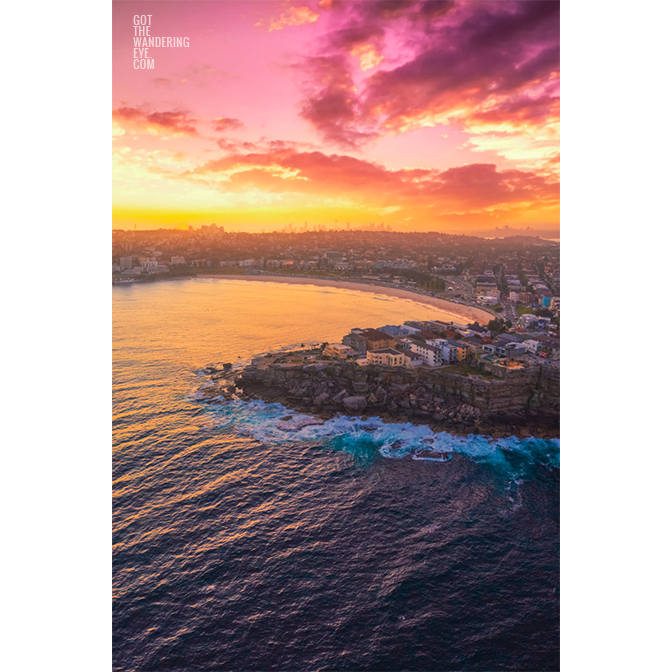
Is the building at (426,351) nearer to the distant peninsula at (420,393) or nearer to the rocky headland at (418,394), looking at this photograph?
the distant peninsula at (420,393)

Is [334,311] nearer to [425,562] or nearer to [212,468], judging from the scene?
[212,468]

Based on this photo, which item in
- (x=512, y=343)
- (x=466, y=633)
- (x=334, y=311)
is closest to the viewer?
(x=466, y=633)

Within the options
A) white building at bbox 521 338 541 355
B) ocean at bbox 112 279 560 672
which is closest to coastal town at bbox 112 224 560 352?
white building at bbox 521 338 541 355

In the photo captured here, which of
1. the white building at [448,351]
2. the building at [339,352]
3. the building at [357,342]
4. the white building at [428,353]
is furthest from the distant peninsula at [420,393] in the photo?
the building at [357,342]

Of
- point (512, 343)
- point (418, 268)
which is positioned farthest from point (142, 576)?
point (418, 268)

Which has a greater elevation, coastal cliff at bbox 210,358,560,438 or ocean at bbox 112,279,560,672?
coastal cliff at bbox 210,358,560,438

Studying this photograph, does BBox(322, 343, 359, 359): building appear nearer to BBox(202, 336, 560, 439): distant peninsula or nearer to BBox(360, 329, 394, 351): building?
BBox(360, 329, 394, 351): building
